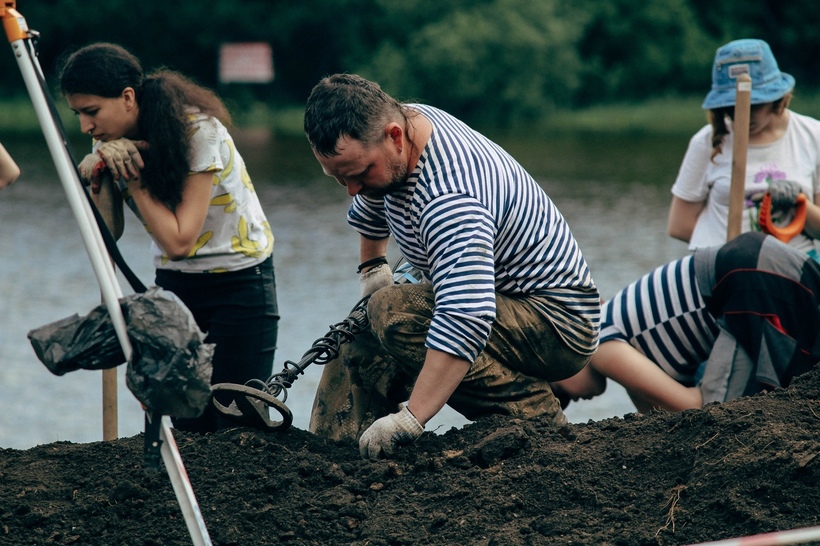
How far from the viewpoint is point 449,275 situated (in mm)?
3361

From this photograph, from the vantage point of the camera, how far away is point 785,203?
5.08 m

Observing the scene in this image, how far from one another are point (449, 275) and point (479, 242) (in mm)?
137

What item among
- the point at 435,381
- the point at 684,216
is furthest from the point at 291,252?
the point at 435,381

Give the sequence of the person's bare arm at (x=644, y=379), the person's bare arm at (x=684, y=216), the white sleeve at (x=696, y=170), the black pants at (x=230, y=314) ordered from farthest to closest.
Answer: the person's bare arm at (x=684, y=216), the white sleeve at (x=696, y=170), the person's bare arm at (x=644, y=379), the black pants at (x=230, y=314)

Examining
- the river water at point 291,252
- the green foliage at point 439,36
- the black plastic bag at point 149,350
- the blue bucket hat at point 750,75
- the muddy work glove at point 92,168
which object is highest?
the blue bucket hat at point 750,75

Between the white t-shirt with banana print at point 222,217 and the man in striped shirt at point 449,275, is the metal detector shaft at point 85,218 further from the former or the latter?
the white t-shirt with banana print at point 222,217

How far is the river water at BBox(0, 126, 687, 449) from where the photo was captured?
727 centimetres

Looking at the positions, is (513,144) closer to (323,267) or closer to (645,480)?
(323,267)

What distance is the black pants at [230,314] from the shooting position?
4332mm

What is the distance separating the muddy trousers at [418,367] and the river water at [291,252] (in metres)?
0.26

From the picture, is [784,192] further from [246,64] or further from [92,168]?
A: [246,64]

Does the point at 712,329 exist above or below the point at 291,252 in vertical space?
above

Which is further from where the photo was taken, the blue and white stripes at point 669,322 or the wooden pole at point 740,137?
the wooden pole at point 740,137

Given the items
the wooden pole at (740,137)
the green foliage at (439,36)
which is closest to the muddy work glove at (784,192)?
the wooden pole at (740,137)
